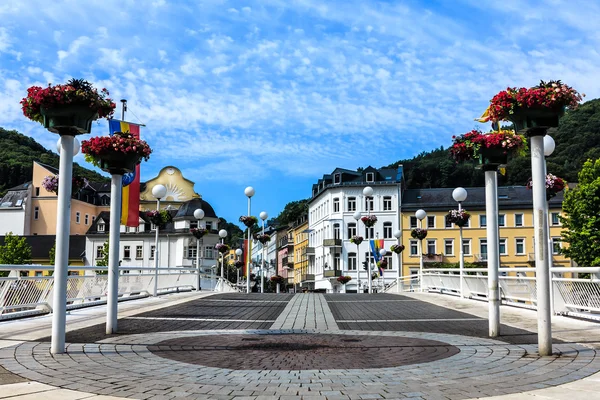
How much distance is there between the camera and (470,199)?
72.5 metres

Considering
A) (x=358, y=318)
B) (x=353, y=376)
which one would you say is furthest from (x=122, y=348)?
(x=358, y=318)

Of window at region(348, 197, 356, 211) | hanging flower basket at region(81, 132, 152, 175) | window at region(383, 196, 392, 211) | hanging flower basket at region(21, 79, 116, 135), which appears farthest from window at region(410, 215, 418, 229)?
hanging flower basket at region(21, 79, 116, 135)

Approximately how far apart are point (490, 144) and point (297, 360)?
17.4 feet

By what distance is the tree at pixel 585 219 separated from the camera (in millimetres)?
44688

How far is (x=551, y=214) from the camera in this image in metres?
69.9

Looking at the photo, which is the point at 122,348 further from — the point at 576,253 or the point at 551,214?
the point at 551,214

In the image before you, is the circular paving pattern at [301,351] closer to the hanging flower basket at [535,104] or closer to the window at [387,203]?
the hanging flower basket at [535,104]

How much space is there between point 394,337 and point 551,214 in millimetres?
65546

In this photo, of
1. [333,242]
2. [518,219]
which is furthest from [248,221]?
[518,219]

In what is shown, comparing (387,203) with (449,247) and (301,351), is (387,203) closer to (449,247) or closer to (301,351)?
(449,247)

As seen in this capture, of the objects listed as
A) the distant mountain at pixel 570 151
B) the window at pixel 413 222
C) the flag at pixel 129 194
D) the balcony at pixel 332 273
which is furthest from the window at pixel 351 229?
the flag at pixel 129 194

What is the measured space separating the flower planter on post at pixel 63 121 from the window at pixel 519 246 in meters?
68.1

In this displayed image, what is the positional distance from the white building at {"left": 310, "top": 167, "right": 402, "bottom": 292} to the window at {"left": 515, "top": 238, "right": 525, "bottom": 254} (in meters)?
13.9

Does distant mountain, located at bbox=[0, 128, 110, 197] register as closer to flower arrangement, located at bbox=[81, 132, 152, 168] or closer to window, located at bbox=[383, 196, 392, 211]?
window, located at bbox=[383, 196, 392, 211]
